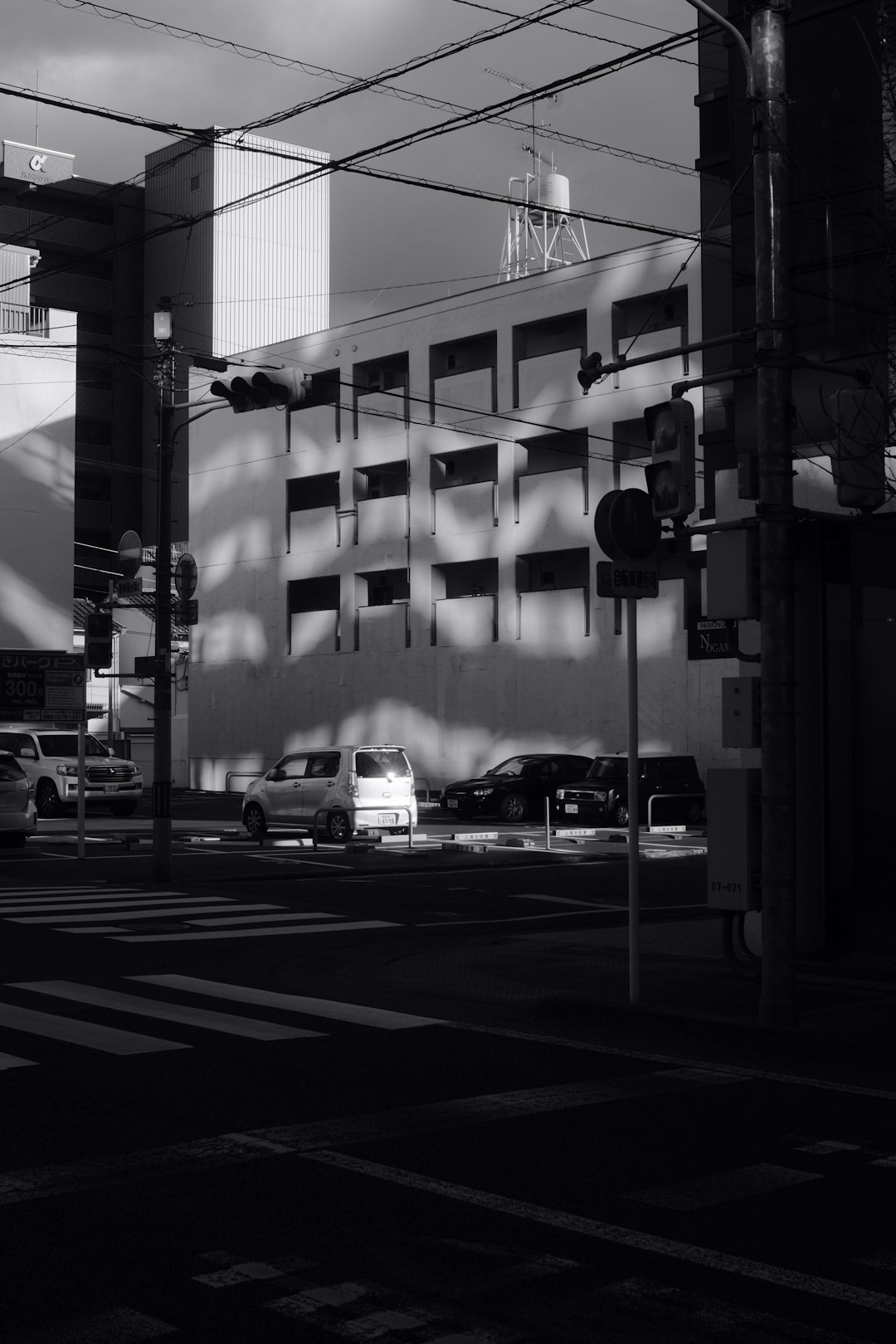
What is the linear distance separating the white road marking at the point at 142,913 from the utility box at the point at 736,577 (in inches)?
339

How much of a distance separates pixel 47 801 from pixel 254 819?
34.3ft

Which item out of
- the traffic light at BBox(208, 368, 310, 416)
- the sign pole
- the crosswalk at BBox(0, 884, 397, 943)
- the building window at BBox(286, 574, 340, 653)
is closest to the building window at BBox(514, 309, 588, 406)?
the building window at BBox(286, 574, 340, 653)

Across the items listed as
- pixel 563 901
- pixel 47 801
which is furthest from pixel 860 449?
pixel 47 801

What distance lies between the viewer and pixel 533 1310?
182 inches

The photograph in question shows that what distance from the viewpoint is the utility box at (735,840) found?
990cm

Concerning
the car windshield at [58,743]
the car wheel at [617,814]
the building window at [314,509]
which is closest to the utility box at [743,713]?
the car wheel at [617,814]

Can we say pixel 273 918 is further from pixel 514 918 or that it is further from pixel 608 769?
pixel 608 769

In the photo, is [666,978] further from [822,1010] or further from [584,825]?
[584,825]

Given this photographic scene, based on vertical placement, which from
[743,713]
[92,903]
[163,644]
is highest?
[163,644]

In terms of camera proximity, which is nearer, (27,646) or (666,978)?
(666,978)

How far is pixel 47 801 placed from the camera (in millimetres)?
38719

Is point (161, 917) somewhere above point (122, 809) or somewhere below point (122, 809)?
below

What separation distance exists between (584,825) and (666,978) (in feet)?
77.8

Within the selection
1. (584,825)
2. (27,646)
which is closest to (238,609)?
(27,646)
